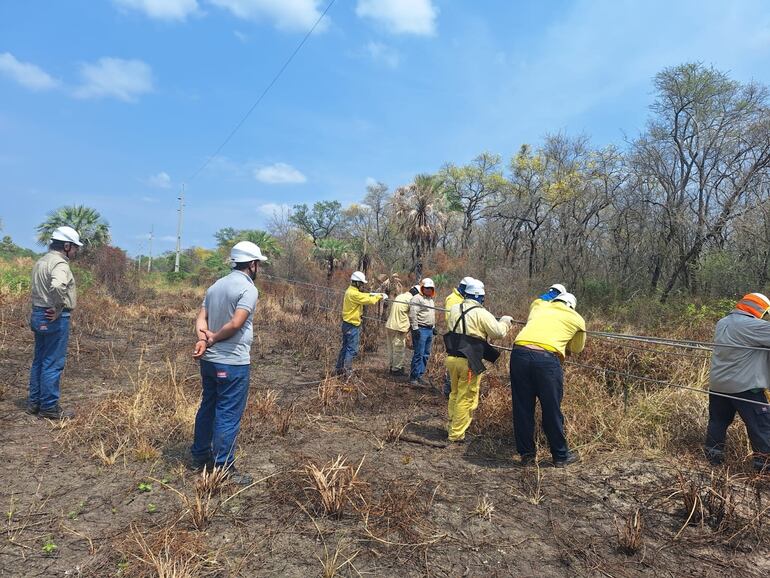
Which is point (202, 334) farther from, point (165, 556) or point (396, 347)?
point (396, 347)

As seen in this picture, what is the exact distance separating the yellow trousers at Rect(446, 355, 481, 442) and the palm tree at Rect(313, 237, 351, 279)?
46.7ft

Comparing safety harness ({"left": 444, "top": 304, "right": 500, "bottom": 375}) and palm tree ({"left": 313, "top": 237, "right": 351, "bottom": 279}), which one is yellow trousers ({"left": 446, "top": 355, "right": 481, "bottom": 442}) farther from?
palm tree ({"left": 313, "top": 237, "right": 351, "bottom": 279})

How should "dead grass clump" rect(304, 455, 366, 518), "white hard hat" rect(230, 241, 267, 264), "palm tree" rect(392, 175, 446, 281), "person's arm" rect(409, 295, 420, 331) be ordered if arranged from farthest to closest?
"palm tree" rect(392, 175, 446, 281)
"person's arm" rect(409, 295, 420, 331)
"white hard hat" rect(230, 241, 267, 264)
"dead grass clump" rect(304, 455, 366, 518)

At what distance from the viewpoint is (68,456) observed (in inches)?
154

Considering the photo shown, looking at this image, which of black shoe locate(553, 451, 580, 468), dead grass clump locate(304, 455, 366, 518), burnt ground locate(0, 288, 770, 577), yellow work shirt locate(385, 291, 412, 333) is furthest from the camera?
yellow work shirt locate(385, 291, 412, 333)

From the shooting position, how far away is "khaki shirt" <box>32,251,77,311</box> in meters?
4.61

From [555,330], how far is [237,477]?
280 cm

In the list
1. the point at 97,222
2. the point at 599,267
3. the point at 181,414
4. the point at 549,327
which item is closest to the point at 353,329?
the point at 181,414

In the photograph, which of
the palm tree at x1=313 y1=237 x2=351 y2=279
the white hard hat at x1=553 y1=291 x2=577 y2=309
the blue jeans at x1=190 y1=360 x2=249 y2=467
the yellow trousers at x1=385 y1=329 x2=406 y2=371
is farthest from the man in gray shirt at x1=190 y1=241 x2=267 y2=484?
the palm tree at x1=313 y1=237 x2=351 y2=279

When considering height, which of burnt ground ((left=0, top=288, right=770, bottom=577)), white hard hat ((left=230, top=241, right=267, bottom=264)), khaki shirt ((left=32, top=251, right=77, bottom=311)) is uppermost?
white hard hat ((left=230, top=241, right=267, bottom=264))

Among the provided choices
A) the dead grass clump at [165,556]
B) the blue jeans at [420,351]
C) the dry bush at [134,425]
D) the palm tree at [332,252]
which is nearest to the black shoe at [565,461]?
the dead grass clump at [165,556]

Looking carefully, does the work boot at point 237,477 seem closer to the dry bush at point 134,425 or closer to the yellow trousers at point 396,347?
the dry bush at point 134,425

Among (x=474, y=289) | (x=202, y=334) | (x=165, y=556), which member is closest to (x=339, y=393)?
(x=474, y=289)

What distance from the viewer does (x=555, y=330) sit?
4.10 meters
